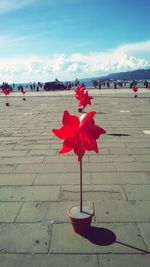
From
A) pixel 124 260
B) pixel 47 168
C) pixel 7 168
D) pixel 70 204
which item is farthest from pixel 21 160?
pixel 124 260

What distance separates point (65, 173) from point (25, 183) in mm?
921

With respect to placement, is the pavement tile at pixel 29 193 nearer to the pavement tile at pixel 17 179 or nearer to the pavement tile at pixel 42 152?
the pavement tile at pixel 17 179

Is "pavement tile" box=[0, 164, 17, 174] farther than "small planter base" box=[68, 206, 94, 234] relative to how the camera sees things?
Yes

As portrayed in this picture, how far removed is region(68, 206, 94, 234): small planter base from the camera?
361cm

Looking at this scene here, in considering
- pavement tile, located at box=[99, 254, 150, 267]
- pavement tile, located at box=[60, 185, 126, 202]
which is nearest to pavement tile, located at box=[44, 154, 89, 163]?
pavement tile, located at box=[60, 185, 126, 202]

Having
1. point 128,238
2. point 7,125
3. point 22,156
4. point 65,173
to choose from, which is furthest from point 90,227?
point 7,125

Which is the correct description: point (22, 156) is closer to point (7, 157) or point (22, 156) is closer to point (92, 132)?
point (7, 157)

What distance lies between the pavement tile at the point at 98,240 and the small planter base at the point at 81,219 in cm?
10

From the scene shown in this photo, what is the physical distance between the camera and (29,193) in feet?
16.4

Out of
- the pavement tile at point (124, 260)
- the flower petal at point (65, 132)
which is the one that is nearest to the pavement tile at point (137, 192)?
the pavement tile at point (124, 260)

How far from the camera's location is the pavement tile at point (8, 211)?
416cm

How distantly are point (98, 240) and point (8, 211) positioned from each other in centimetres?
158

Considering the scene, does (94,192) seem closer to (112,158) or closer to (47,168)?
(47,168)

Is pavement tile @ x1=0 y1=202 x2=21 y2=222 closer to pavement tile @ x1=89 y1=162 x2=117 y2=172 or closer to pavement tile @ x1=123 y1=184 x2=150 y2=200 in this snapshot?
pavement tile @ x1=123 y1=184 x2=150 y2=200
